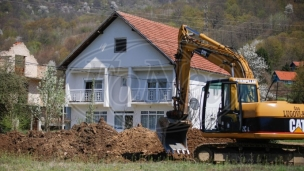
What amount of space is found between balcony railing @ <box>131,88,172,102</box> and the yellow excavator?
17576mm

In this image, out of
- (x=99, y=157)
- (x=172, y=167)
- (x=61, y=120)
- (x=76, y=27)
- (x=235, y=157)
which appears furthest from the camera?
(x=76, y=27)

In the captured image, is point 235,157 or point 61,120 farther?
point 61,120

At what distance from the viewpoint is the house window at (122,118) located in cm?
3947

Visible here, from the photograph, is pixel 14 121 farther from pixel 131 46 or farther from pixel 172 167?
pixel 172 167

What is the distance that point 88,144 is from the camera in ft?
68.0

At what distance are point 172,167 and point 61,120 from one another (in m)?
28.7

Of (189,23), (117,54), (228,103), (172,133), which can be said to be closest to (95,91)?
(117,54)

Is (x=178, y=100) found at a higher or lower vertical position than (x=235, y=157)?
higher

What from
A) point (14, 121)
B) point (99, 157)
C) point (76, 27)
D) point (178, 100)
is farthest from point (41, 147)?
point (76, 27)

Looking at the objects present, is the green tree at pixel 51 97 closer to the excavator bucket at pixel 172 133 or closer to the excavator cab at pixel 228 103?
the excavator bucket at pixel 172 133

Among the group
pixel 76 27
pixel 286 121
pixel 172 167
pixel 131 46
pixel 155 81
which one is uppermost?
pixel 76 27

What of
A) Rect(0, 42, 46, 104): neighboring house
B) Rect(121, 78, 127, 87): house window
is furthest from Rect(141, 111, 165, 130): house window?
Rect(0, 42, 46, 104): neighboring house

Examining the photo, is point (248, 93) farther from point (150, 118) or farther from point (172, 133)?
point (150, 118)

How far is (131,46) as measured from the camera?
128 ft
